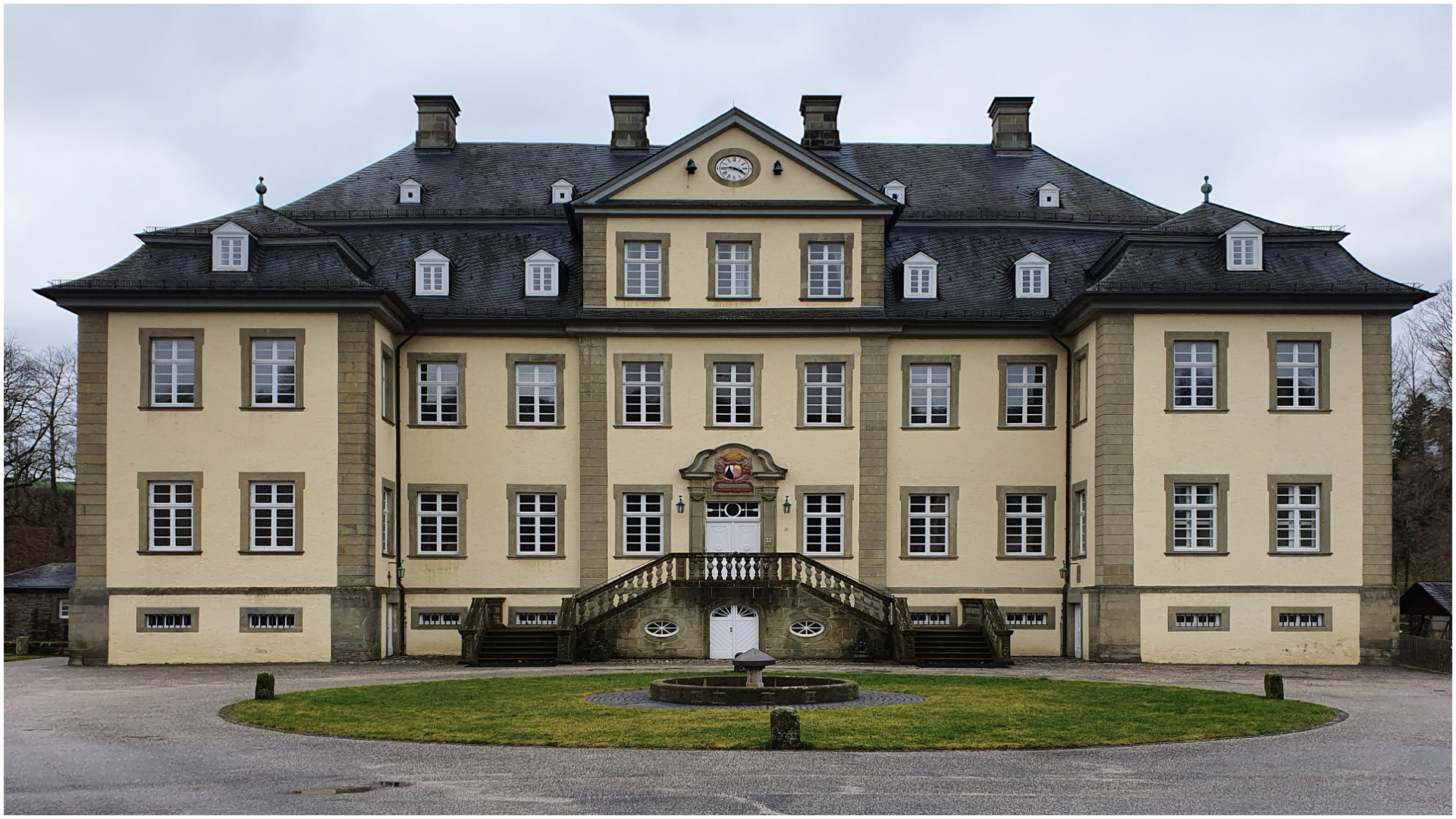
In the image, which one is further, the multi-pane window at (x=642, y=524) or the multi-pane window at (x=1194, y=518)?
the multi-pane window at (x=642, y=524)

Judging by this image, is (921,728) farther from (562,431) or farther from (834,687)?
(562,431)

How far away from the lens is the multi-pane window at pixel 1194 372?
102ft

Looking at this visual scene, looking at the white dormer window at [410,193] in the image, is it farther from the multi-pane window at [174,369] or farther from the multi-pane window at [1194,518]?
the multi-pane window at [1194,518]

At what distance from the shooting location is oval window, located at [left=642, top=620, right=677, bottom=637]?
100ft

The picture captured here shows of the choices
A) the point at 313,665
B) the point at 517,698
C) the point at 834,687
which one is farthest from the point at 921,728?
the point at 313,665

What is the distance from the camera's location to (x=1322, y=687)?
24.2 m

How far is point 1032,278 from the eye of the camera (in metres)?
34.5

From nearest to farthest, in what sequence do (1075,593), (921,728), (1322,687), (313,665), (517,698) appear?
(921,728) → (517,698) → (1322,687) → (313,665) → (1075,593)

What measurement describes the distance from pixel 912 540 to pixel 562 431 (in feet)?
25.8

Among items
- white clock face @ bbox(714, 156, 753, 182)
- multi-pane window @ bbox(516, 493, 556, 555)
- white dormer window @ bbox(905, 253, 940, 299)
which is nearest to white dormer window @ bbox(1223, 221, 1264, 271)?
white dormer window @ bbox(905, 253, 940, 299)

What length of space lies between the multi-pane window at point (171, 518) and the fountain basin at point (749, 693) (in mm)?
13789

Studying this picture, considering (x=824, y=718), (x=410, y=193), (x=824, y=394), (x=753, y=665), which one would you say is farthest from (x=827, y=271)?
(x=824, y=718)

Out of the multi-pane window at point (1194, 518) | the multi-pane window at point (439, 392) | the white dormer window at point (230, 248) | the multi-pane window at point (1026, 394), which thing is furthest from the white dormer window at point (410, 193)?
the multi-pane window at point (1194, 518)

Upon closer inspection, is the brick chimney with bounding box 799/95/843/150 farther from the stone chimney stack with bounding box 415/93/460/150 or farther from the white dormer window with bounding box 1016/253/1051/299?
the stone chimney stack with bounding box 415/93/460/150
